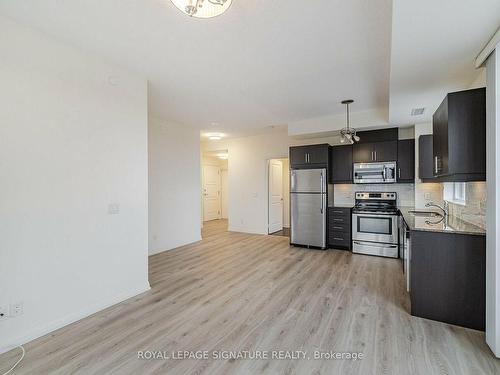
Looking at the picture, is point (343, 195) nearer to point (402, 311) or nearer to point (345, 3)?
point (402, 311)

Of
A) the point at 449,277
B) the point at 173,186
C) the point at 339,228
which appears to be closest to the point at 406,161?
the point at 339,228

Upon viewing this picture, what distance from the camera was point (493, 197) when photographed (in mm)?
1950

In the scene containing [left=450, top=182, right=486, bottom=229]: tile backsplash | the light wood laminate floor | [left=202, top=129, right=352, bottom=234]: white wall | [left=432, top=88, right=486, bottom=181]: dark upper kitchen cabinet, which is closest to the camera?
the light wood laminate floor

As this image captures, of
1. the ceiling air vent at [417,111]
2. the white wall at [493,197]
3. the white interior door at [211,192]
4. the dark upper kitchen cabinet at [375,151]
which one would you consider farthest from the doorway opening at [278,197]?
the white wall at [493,197]

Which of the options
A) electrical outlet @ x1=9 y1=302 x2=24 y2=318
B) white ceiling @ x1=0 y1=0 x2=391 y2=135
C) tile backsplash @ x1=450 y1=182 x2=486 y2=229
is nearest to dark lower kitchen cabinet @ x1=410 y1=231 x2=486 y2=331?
tile backsplash @ x1=450 y1=182 x2=486 y2=229

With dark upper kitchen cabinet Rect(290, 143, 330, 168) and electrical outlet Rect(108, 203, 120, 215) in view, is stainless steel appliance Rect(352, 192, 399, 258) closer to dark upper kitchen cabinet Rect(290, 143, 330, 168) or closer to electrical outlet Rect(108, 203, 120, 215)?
dark upper kitchen cabinet Rect(290, 143, 330, 168)

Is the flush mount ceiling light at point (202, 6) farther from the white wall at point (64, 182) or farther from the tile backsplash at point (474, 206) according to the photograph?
the tile backsplash at point (474, 206)

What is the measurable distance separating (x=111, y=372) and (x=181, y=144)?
449 centimetres

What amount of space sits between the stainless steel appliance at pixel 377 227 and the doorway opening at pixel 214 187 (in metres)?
4.82

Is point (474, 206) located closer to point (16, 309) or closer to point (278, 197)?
point (16, 309)

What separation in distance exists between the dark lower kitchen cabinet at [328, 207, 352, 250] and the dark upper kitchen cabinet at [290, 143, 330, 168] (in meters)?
1.00

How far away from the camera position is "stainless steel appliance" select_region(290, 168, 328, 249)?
517cm

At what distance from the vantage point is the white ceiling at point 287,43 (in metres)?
1.89

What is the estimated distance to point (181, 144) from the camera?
563cm
